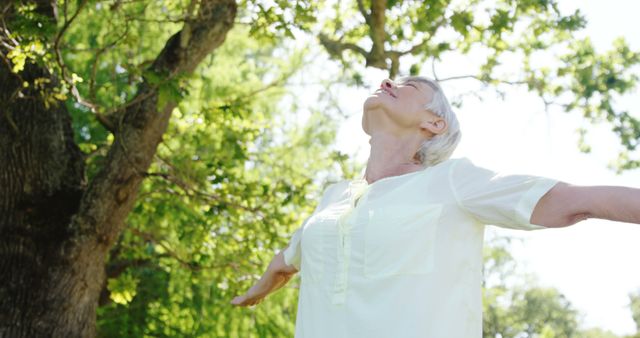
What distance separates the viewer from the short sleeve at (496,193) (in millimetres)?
1703

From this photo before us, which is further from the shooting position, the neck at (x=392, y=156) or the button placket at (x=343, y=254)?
the neck at (x=392, y=156)

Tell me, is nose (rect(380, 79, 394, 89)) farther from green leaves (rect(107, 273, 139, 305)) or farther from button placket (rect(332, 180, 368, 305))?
green leaves (rect(107, 273, 139, 305))

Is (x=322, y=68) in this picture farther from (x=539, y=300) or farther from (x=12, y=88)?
(x=539, y=300)

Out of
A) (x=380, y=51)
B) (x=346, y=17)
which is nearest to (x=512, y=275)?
(x=346, y=17)

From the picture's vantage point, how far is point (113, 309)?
358 inches

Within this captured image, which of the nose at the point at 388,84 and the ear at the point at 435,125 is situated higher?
the nose at the point at 388,84

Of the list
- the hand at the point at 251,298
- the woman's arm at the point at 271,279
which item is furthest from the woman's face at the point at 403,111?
the hand at the point at 251,298

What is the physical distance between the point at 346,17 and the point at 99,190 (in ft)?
10.5

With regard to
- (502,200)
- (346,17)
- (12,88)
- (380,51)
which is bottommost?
(502,200)

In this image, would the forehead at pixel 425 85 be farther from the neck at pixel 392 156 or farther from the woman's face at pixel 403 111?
the neck at pixel 392 156

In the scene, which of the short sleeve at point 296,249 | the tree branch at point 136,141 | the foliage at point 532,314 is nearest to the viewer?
the short sleeve at point 296,249

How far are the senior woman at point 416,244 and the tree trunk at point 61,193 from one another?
2711 mm

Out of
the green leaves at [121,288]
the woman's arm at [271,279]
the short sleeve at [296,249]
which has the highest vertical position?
the green leaves at [121,288]

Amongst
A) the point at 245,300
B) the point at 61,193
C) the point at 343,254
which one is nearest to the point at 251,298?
the point at 245,300
